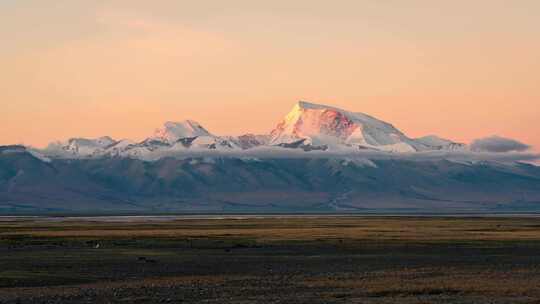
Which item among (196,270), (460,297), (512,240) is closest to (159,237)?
(512,240)

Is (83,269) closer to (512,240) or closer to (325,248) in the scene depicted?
(325,248)

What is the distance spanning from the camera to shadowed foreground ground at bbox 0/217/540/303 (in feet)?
140

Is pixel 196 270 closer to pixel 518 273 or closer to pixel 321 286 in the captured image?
pixel 321 286

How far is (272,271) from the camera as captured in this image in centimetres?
5644

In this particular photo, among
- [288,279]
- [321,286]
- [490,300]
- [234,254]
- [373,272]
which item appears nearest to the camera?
[490,300]

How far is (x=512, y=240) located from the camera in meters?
91.8

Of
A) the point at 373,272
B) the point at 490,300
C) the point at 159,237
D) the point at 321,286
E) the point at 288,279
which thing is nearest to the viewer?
the point at 490,300

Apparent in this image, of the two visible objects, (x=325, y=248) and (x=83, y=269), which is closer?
(x=83, y=269)

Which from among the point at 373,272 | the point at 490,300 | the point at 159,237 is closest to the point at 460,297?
the point at 490,300

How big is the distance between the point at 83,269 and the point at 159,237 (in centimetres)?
4470

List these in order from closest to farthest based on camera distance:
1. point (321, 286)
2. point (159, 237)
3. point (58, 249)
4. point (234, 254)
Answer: point (321, 286), point (234, 254), point (58, 249), point (159, 237)

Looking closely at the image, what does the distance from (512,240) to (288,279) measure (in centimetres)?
4627

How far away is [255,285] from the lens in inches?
1874

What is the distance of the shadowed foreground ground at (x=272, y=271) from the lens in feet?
140
